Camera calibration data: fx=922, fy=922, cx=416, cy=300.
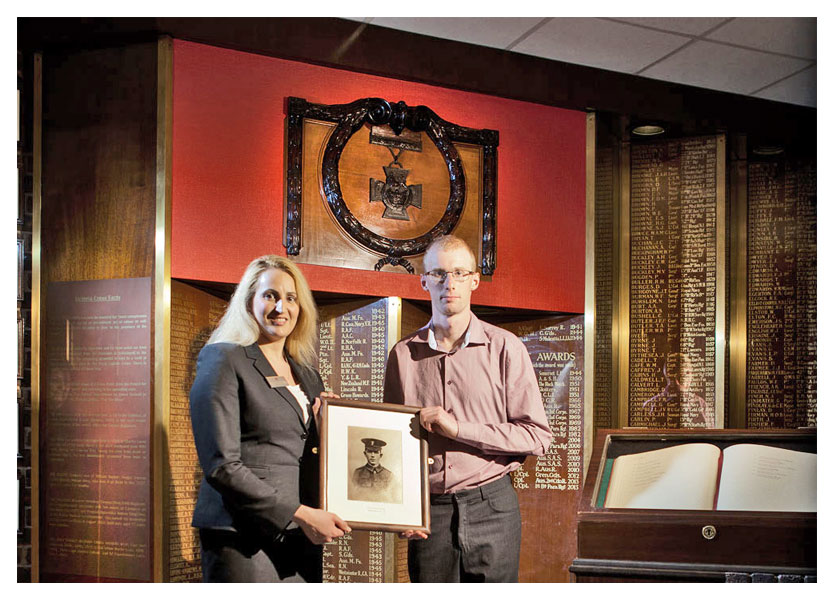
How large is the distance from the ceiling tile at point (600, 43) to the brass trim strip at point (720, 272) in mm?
871

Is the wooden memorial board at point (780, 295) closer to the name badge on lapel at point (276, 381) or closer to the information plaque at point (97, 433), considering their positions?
the name badge on lapel at point (276, 381)

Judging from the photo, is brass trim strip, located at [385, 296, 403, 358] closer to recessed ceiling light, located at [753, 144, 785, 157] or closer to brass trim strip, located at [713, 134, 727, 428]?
brass trim strip, located at [713, 134, 727, 428]

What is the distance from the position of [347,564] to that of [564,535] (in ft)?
3.78

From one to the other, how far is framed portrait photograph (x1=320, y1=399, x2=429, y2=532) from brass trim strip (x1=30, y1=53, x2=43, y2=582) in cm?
145

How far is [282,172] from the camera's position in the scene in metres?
4.13

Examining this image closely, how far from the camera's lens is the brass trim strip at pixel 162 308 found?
3777 millimetres

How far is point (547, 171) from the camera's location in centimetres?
466

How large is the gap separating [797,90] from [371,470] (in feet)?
9.96

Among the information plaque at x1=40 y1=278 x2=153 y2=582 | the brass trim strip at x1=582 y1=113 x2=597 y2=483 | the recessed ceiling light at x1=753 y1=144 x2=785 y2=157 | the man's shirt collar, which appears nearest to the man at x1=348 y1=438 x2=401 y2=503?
the man's shirt collar

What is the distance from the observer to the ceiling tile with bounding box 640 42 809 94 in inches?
177

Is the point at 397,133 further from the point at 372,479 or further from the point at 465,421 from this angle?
the point at 372,479

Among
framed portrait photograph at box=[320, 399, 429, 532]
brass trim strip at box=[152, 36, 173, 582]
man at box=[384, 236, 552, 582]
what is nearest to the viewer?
framed portrait photograph at box=[320, 399, 429, 532]

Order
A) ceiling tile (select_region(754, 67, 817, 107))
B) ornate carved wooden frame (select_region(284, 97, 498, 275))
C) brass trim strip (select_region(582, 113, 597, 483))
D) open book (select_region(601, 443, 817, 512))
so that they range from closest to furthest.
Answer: open book (select_region(601, 443, 817, 512)), ornate carved wooden frame (select_region(284, 97, 498, 275)), ceiling tile (select_region(754, 67, 817, 107)), brass trim strip (select_region(582, 113, 597, 483))

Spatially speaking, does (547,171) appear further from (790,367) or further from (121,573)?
(121,573)
